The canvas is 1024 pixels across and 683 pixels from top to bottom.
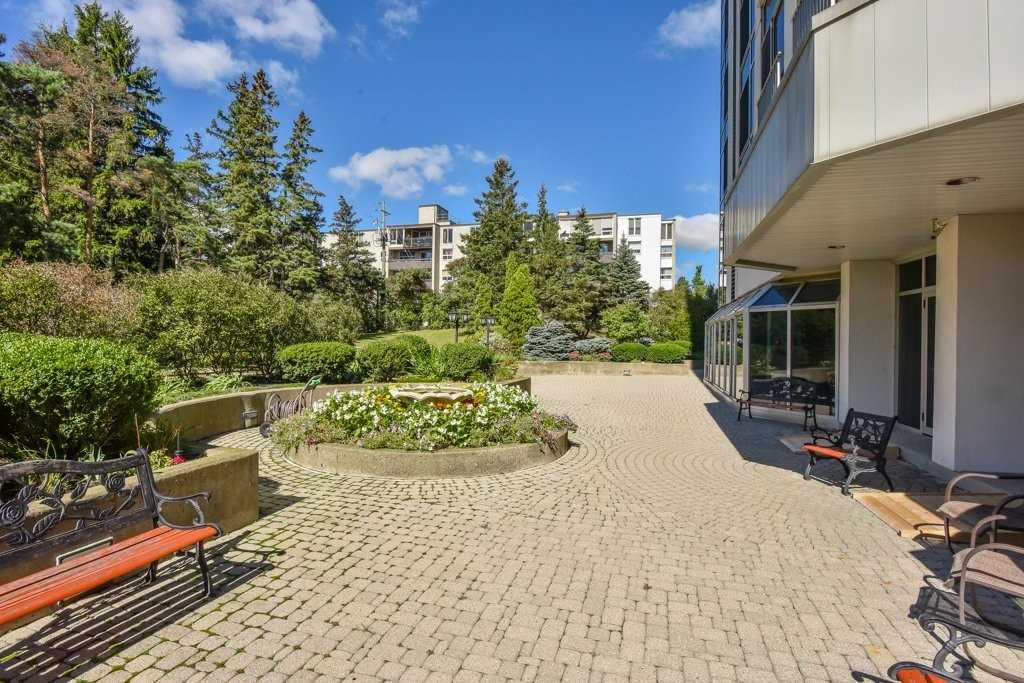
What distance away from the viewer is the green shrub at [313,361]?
13055 mm

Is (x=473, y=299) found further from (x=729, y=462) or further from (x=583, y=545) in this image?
(x=583, y=545)

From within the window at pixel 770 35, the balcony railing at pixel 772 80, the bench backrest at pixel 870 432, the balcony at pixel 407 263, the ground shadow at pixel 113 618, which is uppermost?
the balcony at pixel 407 263

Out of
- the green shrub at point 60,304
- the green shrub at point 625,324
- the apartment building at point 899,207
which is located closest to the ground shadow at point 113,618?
the apartment building at point 899,207

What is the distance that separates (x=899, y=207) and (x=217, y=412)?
11.1m

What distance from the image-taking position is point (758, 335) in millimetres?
14570

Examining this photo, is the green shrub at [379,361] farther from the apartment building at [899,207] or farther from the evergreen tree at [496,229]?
the evergreen tree at [496,229]

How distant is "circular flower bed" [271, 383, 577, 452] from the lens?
283 inches

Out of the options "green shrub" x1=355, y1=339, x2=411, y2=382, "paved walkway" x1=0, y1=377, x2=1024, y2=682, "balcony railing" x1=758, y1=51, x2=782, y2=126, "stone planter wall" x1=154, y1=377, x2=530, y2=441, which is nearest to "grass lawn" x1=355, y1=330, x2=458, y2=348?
"green shrub" x1=355, y1=339, x2=411, y2=382

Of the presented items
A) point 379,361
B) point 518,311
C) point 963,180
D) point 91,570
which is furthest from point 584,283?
point 91,570

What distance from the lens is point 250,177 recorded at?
3625 centimetres

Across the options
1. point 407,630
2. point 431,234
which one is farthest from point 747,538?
point 431,234

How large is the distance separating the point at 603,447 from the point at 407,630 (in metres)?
6.25

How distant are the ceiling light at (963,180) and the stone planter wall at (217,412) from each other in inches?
401

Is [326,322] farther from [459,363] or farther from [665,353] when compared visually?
[665,353]
